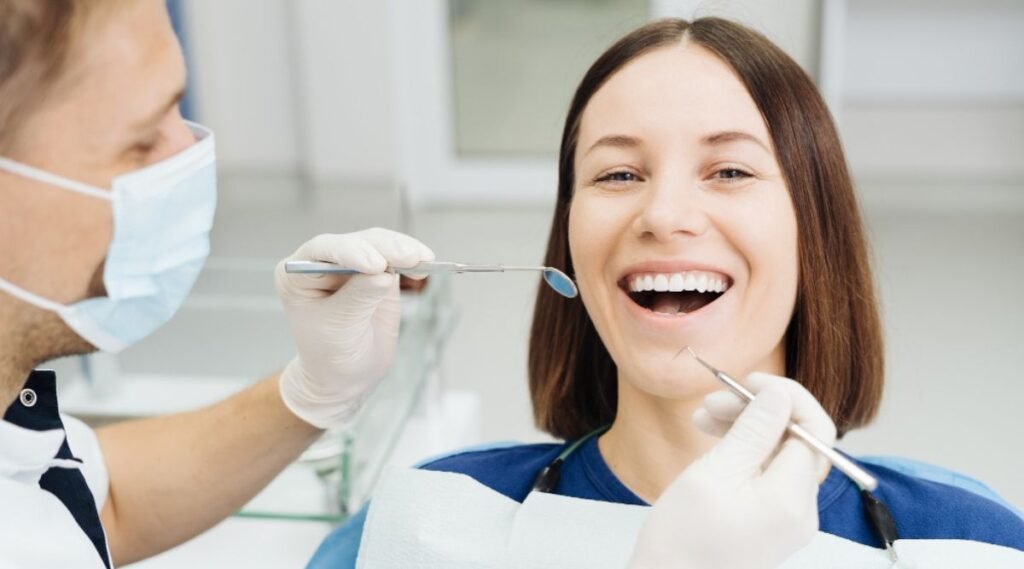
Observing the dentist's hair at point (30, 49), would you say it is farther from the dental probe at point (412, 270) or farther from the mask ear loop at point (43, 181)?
the dental probe at point (412, 270)

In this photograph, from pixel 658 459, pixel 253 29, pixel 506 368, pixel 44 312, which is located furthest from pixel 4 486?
pixel 253 29

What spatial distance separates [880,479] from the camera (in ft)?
4.27

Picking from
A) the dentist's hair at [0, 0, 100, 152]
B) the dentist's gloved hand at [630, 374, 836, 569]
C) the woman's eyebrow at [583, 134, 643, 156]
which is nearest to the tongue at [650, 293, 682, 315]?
the woman's eyebrow at [583, 134, 643, 156]

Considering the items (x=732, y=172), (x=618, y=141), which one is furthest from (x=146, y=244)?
(x=732, y=172)

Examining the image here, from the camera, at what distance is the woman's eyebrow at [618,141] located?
1.26 meters

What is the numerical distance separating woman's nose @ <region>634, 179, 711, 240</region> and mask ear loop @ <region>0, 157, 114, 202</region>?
55cm

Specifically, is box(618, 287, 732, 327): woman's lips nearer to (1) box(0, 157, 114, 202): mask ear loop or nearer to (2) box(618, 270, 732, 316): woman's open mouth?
(2) box(618, 270, 732, 316): woman's open mouth

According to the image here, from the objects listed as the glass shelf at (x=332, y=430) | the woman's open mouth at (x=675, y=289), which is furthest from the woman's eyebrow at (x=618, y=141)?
the glass shelf at (x=332, y=430)

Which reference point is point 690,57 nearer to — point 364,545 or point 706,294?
point 706,294

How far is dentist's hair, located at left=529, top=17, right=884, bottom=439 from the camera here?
1.27 metres

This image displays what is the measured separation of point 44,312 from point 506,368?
238 cm

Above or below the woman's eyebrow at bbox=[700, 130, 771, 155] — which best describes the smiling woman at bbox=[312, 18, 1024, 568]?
below

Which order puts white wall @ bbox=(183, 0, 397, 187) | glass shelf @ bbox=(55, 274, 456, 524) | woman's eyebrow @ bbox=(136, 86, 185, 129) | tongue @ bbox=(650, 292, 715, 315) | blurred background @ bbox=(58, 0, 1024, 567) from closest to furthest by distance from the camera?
woman's eyebrow @ bbox=(136, 86, 185, 129) → tongue @ bbox=(650, 292, 715, 315) → glass shelf @ bbox=(55, 274, 456, 524) → blurred background @ bbox=(58, 0, 1024, 567) → white wall @ bbox=(183, 0, 397, 187)

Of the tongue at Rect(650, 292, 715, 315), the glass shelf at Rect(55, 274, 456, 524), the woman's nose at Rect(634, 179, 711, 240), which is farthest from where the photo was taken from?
the glass shelf at Rect(55, 274, 456, 524)
